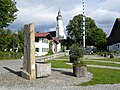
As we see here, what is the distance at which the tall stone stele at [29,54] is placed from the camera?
14.9 metres

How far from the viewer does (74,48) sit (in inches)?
977

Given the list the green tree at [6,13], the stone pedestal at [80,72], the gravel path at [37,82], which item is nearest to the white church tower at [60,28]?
the green tree at [6,13]

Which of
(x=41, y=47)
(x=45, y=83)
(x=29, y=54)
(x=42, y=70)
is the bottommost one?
(x=45, y=83)

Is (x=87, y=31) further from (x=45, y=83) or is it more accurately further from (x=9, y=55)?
(x=45, y=83)

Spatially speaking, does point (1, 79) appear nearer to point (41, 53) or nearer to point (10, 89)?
point (10, 89)

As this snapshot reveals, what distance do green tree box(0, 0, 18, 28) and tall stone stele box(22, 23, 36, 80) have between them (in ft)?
108

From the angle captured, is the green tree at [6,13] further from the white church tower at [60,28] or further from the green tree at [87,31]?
the white church tower at [60,28]

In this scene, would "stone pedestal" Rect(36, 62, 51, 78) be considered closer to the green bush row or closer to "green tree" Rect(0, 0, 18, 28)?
"green tree" Rect(0, 0, 18, 28)

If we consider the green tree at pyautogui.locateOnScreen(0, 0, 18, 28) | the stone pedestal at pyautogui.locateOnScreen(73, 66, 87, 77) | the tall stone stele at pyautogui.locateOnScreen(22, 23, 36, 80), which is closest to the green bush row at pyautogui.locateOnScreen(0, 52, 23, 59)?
the green tree at pyautogui.locateOnScreen(0, 0, 18, 28)

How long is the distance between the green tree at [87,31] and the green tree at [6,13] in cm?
4029

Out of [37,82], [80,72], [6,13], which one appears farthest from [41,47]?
[37,82]

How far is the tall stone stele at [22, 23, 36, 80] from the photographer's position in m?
14.9

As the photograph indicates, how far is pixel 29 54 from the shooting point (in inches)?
599

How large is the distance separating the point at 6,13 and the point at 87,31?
44.3m
